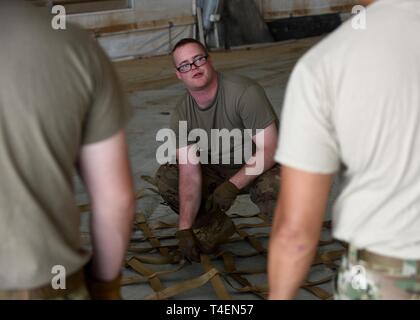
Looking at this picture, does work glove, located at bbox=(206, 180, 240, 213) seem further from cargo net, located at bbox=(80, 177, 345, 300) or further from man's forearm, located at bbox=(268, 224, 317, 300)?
man's forearm, located at bbox=(268, 224, 317, 300)

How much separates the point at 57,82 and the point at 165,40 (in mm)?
10566

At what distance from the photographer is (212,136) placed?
455 centimetres

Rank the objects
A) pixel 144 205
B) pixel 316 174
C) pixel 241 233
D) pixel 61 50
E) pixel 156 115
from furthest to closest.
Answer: pixel 156 115 < pixel 144 205 < pixel 241 233 < pixel 316 174 < pixel 61 50

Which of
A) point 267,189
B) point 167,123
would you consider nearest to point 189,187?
point 267,189

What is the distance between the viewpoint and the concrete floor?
423cm

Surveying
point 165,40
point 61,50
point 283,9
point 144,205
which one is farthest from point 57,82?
point 283,9

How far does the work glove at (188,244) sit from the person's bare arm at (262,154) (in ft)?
1.27

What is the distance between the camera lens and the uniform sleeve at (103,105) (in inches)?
71.1

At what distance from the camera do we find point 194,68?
439cm

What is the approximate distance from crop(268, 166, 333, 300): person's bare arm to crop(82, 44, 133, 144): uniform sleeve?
43 centimetres

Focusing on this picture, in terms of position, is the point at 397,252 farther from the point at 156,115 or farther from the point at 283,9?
the point at 283,9

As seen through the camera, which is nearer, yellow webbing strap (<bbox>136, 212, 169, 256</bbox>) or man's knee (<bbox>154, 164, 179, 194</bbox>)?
yellow webbing strap (<bbox>136, 212, 169, 256</bbox>)

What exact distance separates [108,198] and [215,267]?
99.9 inches

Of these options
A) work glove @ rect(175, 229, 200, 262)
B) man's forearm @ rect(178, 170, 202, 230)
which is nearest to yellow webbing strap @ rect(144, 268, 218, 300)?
work glove @ rect(175, 229, 200, 262)
